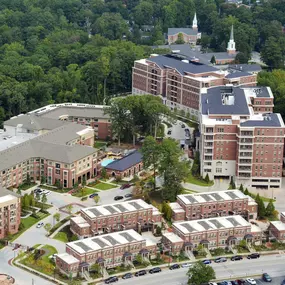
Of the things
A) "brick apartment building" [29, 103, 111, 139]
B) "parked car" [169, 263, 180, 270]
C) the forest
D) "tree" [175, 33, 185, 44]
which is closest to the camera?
"parked car" [169, 263, 180, 270]

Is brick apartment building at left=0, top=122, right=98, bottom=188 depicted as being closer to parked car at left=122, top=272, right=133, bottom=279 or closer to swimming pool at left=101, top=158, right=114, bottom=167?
swimming pool at left=101, top=158, right=114, bottom=167

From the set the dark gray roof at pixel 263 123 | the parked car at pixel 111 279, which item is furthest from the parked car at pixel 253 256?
the dark gray roof at pixel 263 123

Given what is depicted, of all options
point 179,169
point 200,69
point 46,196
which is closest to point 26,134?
point 46,196

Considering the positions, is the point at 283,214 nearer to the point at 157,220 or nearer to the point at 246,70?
the point at 157,220

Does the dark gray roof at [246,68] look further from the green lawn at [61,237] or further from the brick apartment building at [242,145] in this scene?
the green lawn at [61,237]

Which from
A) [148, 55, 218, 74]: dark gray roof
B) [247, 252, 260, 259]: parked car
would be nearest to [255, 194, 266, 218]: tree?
[247, 252, 260, 259]: parked car

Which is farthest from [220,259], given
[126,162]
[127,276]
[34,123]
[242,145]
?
[34,123]

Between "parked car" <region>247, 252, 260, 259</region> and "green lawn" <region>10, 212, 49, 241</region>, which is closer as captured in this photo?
"parked car" <region>247, 252, 260, 259</region>
